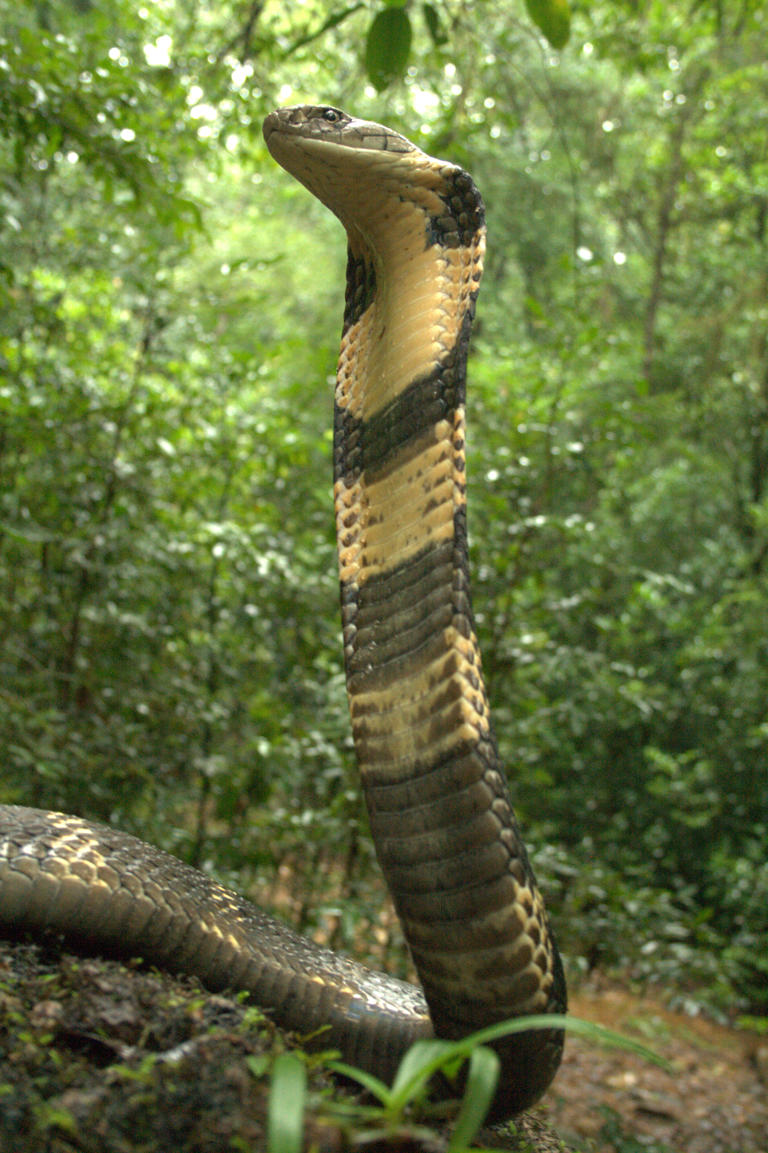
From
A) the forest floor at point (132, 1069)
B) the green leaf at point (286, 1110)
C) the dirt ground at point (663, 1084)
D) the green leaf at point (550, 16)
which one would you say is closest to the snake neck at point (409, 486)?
the green leaf at point (550, 16)

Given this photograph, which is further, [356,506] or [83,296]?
[83,296]

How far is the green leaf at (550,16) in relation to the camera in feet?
6.12

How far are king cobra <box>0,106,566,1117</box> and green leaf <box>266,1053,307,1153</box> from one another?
59 cm

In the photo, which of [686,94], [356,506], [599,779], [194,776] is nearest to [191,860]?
[194,776]

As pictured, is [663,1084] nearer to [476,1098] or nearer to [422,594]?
[422,594]

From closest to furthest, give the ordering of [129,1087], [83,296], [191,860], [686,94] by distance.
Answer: [129,1087], [191,860], [83,296], [686,94]

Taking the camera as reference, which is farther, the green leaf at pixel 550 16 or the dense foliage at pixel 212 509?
the dense foliage at pixel 212 509

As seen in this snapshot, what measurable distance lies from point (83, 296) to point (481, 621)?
244 centimetres

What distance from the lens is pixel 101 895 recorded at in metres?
1.65

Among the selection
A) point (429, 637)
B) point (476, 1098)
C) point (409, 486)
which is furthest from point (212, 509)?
point (476, 1098)

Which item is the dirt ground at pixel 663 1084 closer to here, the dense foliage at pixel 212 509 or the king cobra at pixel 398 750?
the dense foliage at pixel 212 509

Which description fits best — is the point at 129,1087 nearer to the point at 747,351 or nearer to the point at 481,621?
the point at 481,621

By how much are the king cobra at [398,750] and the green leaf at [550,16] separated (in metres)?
0.38

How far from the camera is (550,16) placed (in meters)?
1.87
